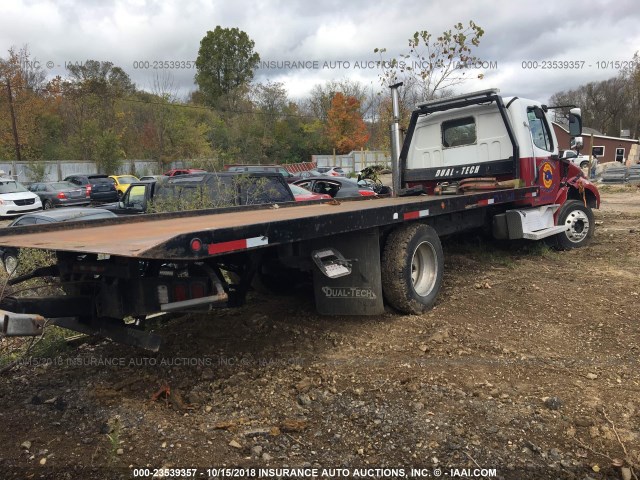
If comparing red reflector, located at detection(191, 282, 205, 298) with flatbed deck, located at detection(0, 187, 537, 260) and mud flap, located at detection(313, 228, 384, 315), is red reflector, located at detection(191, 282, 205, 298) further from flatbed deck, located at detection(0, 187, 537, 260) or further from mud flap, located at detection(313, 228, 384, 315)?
mud flap, located at detection(313, 228, 384, 315)

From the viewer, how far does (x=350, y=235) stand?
466 cm

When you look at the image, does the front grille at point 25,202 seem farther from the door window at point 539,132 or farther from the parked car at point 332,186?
the door window at point 539,132

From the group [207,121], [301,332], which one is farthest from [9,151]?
[301,332]

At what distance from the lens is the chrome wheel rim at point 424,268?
5.52 metres

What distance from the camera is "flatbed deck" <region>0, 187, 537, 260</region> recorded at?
2.79 metres

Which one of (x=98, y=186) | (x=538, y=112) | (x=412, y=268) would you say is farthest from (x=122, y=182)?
(x=412, y=268)

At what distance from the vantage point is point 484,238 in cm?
874

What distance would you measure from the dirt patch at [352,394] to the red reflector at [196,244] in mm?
1209

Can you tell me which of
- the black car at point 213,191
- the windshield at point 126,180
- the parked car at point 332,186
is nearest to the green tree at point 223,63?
the windshield at point 126,180

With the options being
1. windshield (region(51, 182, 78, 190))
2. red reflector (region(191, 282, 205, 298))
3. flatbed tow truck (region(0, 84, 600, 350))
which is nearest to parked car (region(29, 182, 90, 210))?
windshield (region(51, 182, 78, 190))

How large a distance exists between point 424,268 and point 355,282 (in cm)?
115

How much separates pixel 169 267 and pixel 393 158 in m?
5.56

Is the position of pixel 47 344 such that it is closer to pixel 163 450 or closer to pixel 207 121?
pixel 163 450

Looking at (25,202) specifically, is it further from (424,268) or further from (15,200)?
(424,268)
